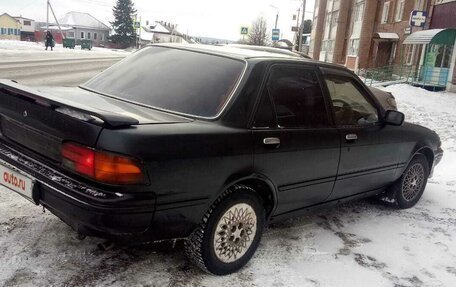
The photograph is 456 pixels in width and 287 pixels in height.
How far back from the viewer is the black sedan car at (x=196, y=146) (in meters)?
2.78

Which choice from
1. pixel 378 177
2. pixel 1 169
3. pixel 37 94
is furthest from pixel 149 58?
pixel 378 177

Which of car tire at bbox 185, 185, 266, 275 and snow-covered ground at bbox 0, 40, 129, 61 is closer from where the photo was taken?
car tire at bbox 185, 185, 266, 275

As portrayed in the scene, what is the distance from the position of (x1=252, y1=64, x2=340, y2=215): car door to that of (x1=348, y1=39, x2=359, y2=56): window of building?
39.0 metres

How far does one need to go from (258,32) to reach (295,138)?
60.0 m

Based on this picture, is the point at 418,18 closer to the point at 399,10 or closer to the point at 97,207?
the point at 399,10

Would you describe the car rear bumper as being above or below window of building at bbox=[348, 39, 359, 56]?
below

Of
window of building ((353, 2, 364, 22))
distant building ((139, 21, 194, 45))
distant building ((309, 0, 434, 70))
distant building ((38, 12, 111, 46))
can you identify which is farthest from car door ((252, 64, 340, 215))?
distant building ((139, 21, 194, 45))

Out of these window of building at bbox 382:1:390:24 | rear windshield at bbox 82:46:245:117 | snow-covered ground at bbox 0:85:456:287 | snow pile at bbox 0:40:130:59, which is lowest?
snow pile at bbox 0:40:130:59

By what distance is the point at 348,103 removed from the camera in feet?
14.8

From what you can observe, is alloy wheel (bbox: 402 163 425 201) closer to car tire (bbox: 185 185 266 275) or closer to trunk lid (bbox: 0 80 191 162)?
car tire (bbox: 185 185 266 275)

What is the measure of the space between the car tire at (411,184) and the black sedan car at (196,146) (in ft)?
2.68

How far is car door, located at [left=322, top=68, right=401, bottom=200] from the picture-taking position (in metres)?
4.26

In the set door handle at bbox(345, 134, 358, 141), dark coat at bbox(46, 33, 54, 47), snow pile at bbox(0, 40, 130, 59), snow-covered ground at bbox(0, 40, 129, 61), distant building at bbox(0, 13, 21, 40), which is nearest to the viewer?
door handle at bbox(345, 134, 358, 141)

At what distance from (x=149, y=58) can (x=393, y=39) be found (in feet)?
112
